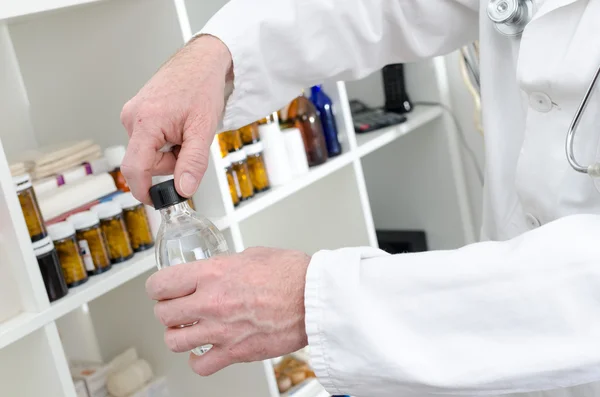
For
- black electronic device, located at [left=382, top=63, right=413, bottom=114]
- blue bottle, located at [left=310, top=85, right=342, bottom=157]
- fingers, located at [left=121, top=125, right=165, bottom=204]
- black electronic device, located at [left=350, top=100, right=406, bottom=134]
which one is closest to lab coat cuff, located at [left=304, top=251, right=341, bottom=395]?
fingers, located at [left=121, top=125, right=165, bottom=204]

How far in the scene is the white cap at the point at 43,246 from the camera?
3.51 feet

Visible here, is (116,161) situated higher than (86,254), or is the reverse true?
(116,161)

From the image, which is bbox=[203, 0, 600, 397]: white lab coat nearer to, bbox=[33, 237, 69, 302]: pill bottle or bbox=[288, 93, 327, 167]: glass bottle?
bbox=[33, 237, 69, 302]: pill bottle

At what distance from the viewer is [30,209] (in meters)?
1.08

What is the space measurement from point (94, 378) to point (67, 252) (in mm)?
373

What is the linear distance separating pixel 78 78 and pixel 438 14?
716 millimetres

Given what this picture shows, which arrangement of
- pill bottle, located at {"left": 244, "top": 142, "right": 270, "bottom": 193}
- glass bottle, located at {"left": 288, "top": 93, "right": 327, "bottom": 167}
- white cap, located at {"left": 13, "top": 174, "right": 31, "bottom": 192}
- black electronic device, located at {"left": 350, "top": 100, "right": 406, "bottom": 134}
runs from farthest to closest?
black electronic device, located at {"left": 350, "top": 100, "right": 406, "bottom": 134}, glass bottle, located at {"left": 288, "top": 93, "right": 327, "bottom": 167}, pill bottle, located at {"left": 244, "top": 142, "right": 270, "bottom": 193}, white cap, located at {"left": 13, "top": 174, "right": 31, "bottom": 192}

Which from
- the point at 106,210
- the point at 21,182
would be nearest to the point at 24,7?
the point at 21,182

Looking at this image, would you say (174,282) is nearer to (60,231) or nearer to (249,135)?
(60,231)

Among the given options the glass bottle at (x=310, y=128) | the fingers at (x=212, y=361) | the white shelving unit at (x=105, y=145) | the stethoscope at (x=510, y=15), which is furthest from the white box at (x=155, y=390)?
the stethoscope at (x=510, y=15)

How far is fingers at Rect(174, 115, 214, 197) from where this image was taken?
808mm

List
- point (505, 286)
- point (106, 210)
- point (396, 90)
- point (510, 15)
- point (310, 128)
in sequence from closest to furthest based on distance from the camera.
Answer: point (505, 286)
point (510, 15)
point (106, 210)
point (310, 128)
point (396, 90)

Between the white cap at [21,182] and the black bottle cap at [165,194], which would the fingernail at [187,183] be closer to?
the black bottle cap at [165,194]

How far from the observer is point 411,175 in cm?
207
